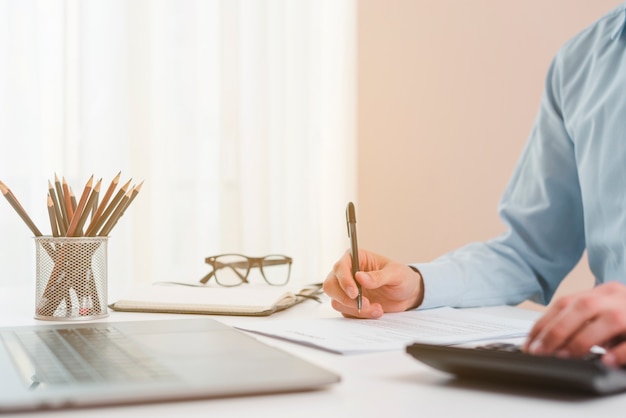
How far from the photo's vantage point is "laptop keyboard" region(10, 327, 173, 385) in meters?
0.58

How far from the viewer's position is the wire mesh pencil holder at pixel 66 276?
995 millimetres

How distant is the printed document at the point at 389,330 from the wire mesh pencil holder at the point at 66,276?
0.23m

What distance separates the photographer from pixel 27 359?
65 cm

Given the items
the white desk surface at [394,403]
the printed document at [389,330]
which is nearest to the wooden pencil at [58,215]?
the printed document at [389,330]

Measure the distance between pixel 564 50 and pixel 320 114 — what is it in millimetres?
1246

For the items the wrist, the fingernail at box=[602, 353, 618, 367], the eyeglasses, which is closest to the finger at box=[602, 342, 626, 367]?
the fingernail at box=[602, 353, 618, 367]

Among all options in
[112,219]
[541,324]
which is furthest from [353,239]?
[541,324]

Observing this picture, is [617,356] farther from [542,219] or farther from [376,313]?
[542,219]

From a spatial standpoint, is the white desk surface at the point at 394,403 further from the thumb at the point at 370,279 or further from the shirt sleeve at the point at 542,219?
the shirt sleeve at the point at 542,219

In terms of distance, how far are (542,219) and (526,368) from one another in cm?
91

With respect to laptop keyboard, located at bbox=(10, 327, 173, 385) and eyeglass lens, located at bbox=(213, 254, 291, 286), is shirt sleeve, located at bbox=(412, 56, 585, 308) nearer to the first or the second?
eyeglass lens, located at bbox=(213, 254, 291, 286)

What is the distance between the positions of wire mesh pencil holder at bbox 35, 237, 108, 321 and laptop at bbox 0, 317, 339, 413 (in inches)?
6.7

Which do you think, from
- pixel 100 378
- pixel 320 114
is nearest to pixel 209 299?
pixel 100 378

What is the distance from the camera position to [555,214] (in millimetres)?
1424
